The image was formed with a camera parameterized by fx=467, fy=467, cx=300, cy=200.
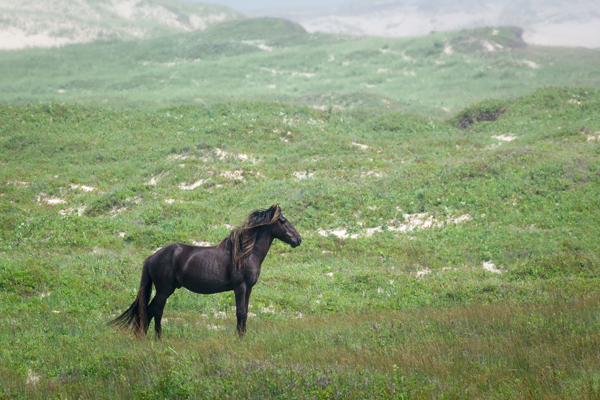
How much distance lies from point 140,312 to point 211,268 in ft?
5.68

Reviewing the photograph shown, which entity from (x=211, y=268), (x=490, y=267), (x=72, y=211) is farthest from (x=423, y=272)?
(x=72, y=211)

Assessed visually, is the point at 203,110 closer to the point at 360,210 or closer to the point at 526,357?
the point at 360,210

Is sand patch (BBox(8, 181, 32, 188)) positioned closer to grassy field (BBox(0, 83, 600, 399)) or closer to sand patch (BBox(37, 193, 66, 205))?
grassy field (BBox(0, 83, 600, 399))

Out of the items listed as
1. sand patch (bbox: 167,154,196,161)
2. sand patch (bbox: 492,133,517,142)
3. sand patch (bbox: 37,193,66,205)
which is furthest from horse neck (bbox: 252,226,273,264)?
sand patch (bbox: 492,133,517,142)

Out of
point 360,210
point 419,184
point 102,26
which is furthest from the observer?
point 102,26

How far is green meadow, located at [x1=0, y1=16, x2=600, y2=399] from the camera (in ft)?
22.2

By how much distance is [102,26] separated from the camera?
11512cm

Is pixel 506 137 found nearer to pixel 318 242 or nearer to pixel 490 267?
pixel 490 267

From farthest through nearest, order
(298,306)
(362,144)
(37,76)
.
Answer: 1. (37,76)
2. (362,144)
3. (298,306)

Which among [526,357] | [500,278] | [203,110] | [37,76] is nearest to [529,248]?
[500,278]

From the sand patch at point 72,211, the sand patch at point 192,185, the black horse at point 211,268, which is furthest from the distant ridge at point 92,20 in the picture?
the black horse at point 211,268

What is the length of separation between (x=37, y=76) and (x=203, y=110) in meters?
45.7

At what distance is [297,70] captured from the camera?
286 ft

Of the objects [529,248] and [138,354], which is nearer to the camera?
[138,354]
